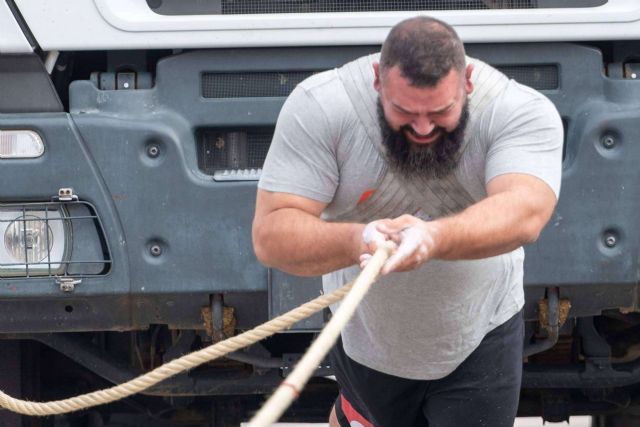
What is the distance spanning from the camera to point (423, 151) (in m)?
3.81

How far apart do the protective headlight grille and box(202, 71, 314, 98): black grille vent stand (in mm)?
566

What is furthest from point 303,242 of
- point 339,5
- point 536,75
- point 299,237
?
point 536,75

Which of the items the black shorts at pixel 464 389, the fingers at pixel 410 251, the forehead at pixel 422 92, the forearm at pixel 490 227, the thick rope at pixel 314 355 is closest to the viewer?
the thick rope at pixel 314 355

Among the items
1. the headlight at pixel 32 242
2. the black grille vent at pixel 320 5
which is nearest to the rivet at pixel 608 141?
the black grille vent at pixel 320 5

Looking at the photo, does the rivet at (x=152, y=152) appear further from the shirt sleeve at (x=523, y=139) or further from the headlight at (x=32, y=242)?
the shirt sleeve at (x=523, y=139)

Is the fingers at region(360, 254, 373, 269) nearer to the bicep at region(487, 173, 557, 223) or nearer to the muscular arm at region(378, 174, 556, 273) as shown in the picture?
the muscular arm at region(378, 174, 556, 273)

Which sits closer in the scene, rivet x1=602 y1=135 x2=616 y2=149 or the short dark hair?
the short dark hair

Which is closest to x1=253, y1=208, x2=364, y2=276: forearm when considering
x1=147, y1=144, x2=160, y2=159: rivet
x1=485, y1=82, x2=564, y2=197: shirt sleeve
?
x1=485, y1=82, x2=564, y2=197: shirt sleeve

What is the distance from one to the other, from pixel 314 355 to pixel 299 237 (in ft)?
3.40

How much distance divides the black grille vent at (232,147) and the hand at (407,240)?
56.3 inches

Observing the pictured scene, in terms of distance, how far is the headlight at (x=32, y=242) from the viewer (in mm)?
4684

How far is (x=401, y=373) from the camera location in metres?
4.43

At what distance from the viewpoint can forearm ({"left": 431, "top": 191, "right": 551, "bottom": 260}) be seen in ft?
11.6

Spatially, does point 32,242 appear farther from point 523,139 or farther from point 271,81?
point 523,139
